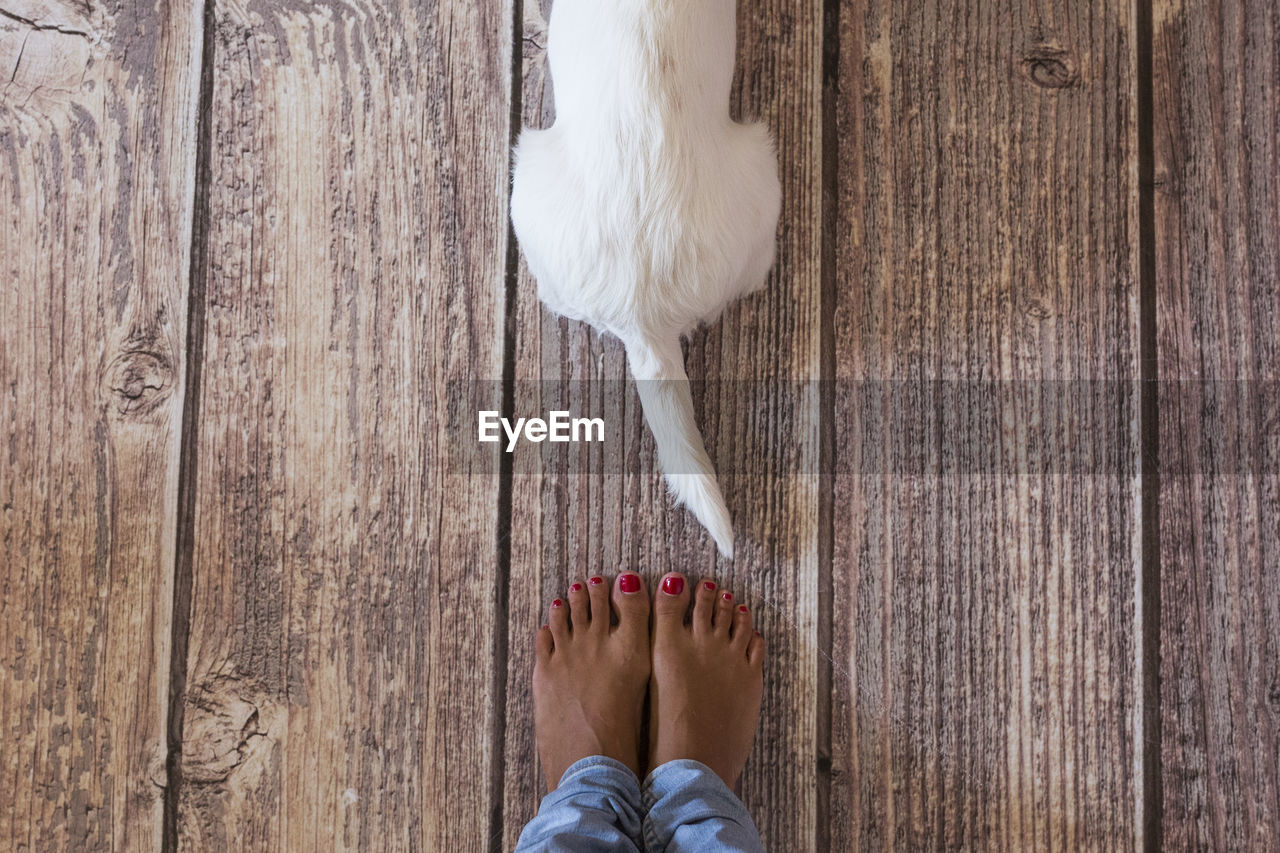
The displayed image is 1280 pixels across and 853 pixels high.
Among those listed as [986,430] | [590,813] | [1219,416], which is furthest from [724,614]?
[1219,416]

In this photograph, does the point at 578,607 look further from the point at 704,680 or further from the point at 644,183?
the point at 644,183

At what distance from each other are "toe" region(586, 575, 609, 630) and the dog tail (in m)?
0.15

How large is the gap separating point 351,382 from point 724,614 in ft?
1.65

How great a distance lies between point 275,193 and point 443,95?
226mm

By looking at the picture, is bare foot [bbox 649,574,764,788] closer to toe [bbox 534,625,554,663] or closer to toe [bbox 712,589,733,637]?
toe [bbox 712,589,733,637]

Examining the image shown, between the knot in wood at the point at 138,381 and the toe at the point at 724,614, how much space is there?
68 centimetres

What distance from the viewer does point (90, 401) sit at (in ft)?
2.81

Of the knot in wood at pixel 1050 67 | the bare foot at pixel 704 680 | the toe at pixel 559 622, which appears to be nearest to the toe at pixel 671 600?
the bare foot at pixel 704 680

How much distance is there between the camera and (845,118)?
0.85m

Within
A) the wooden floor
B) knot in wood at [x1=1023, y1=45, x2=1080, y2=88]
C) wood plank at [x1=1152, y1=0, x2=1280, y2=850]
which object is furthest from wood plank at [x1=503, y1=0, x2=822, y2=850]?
wood plank at [x1=1152, y1=0, x2=1280, y2=850]

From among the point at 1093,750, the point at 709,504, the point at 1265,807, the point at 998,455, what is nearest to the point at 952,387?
the point at 998,455

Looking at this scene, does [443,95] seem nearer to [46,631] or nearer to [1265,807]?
[46,631]

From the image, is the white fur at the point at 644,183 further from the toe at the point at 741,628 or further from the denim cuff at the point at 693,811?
the denim cuff at the point at 693,811

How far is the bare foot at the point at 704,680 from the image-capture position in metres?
0.81
